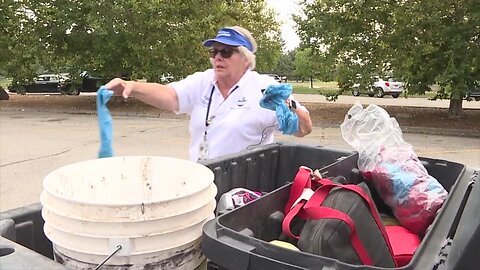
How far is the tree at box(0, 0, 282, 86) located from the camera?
15609 millimetres

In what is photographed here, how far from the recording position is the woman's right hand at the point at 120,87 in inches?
96.2

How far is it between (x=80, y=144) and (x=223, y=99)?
8.05 metres

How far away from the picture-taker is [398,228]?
2.35 m

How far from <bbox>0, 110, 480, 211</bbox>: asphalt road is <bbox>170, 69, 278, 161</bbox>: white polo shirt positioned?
3.59 m

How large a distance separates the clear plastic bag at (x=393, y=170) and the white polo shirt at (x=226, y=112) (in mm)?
529

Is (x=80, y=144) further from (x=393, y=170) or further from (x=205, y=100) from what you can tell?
(x=393, y=170)

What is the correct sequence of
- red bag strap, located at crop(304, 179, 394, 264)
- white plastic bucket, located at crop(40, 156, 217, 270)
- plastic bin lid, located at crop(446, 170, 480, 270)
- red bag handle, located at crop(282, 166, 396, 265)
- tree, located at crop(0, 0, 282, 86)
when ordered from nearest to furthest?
plastic bin lid, located at crop(446, 170, 480, 270) < white plastic bucket, located at crop(40, 156, 217, 270) < red bag handle, located at crop(282, 166, 396, 265) < red bag strap, located at crop(304, 179, 394, 264) < tree, located at crop(0, 0, 282, 86)

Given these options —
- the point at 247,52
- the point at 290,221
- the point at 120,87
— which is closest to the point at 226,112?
the point at 247,52

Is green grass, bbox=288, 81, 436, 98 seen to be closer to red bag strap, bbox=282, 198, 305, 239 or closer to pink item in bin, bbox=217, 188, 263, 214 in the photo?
pink item in bin, bbox=217, 188, 263, 214

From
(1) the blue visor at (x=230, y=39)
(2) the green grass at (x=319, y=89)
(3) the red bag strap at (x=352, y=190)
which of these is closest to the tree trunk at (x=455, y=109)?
(2) the green grass at (x=319, y=89)

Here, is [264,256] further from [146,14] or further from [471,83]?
[146,14]

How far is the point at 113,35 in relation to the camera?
15.8 m

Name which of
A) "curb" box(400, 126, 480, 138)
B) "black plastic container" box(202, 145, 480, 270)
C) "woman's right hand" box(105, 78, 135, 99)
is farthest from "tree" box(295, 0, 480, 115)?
"black plastic container" box(202, 145, 480, 270)

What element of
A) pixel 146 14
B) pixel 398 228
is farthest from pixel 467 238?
pixel 146 14
